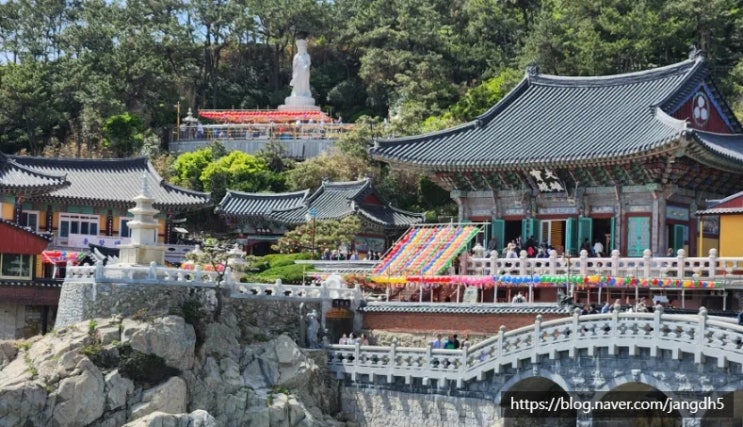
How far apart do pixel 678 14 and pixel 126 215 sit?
1233 inches

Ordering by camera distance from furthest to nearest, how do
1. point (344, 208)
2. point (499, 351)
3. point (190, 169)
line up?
point (190, 169)
point (344, 208)
point (499, 351)

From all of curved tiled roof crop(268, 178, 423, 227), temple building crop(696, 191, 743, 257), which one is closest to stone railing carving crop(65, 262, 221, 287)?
temple building crop(696, 191, 743, 257)

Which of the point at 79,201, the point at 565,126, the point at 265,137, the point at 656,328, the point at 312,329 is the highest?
the point at 265,137

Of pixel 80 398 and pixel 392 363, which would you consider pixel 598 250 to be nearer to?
pixel 392 363

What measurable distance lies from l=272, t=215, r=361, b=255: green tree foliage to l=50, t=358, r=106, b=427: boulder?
63.5 ft

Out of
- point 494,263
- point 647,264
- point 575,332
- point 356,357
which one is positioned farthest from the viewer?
point 494,263

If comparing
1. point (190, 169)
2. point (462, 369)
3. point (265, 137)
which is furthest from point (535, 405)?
point (265, 137)

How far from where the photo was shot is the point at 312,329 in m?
43.4

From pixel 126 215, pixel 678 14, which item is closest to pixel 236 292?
pixel 126 215

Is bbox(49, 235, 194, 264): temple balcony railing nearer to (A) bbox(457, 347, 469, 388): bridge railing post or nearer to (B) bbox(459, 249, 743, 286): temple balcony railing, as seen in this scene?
(B) bbox(459, 249, 743, 286): temple balcony railing

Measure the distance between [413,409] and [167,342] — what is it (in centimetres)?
724

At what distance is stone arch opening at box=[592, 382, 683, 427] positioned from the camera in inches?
1438

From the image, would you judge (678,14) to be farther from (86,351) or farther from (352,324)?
(86,351)

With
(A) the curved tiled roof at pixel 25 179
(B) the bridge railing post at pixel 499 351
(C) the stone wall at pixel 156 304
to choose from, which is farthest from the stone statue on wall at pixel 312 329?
(A) the curved tiled roof at pixel 25 179
